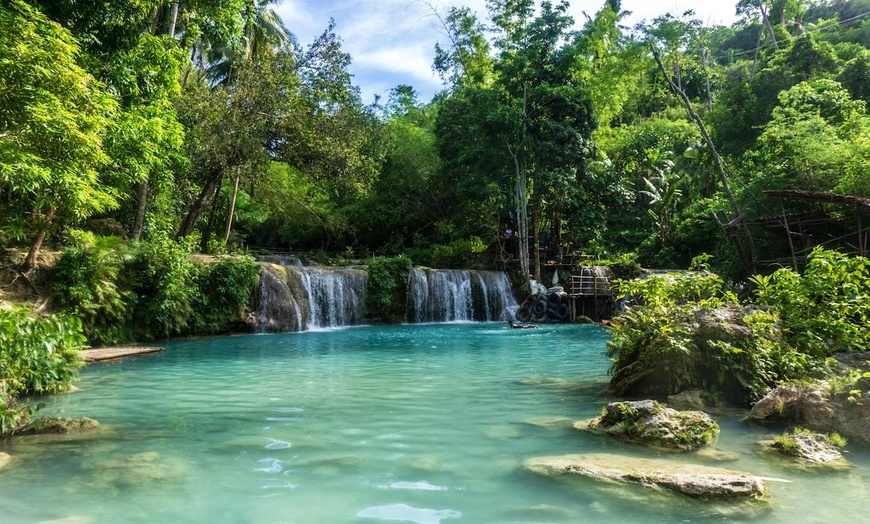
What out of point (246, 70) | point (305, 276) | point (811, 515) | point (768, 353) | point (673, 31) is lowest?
point (811, 515)

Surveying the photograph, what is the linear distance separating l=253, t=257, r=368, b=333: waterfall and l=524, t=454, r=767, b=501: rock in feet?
49.7

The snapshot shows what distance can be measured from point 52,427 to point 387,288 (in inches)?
680

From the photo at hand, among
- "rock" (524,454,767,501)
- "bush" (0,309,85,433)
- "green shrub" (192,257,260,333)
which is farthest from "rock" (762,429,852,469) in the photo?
"green shrub" (192,257,260,333)

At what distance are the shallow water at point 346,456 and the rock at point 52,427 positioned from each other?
0.21m

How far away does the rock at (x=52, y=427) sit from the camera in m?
5.11

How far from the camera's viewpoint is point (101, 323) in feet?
44.3

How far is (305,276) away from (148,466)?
15928mm

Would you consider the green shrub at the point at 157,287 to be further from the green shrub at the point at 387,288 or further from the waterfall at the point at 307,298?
the green shrub at the point at 387,288

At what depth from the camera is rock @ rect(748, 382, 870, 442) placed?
4.93m

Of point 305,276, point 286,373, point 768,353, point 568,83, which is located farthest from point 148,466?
point 568,83

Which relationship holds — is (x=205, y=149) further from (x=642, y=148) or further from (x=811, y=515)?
(x=642, y=148)

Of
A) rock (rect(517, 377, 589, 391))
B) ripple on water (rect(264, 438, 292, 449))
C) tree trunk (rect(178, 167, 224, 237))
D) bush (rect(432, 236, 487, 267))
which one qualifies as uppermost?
tree trunk (rect(178, 167, 224, 237))

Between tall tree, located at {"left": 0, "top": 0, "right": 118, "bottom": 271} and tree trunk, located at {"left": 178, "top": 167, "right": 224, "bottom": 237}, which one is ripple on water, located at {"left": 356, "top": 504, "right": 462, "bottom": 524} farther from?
tree trunk, located at {"left": 178, "top": 167, "right": 224, "bottom": 237}

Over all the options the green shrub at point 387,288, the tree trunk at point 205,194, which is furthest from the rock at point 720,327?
the green shrub at point 387,288
